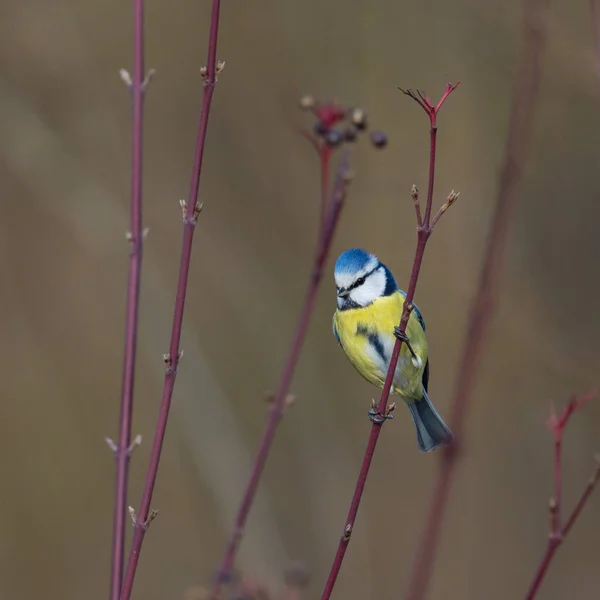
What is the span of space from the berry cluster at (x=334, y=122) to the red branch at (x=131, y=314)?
33 centimetres

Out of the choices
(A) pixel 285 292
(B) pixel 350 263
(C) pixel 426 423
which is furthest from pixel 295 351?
(A) pixel 285 292

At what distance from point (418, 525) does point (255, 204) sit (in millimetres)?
2148

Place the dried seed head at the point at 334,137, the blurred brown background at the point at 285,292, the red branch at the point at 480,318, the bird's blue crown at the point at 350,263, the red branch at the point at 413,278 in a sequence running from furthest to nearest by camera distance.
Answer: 1. the blurred brown background at the point at 285,292
2. the bird's blue crown at the point at 350,263
3. the dried seed head at the point at 334,137
4. the red branch at the point at 413,278
5. the red branch at the point at 480,318

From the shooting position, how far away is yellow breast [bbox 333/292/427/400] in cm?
264

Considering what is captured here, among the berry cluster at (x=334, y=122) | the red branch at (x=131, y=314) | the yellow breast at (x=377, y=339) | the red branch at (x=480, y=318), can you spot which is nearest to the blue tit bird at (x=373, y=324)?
the yellow breast at (x=377, y=339)

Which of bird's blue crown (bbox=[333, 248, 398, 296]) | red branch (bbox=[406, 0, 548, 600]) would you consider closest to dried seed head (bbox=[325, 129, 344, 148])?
red branch (bbox=[406, 0, 548, 600])

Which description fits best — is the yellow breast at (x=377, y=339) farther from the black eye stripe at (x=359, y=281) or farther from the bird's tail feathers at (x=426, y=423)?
the bird's tail feathers at (x=426, y=423)

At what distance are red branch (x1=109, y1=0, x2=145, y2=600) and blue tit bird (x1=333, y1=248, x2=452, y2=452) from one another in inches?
40.6

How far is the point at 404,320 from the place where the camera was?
1.55m

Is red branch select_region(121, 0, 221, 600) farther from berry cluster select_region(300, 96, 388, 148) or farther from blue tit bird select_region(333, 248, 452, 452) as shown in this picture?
blue tit bird select_region(333, 248, 452, 452)

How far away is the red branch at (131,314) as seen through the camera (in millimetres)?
1537

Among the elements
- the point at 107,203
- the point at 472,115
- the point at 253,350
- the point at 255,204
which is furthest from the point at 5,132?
the point at 472,115

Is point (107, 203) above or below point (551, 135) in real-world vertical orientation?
below

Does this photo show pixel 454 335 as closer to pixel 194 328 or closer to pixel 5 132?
pixel 194 328
